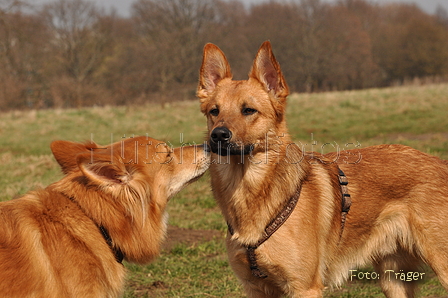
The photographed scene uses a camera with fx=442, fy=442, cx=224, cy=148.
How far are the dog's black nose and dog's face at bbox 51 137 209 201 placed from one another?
48cm

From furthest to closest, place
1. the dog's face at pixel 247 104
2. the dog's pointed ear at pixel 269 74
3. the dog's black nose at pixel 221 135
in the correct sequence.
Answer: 1. the dog's pointed ear at pixel 269 74
2. the dog's face at pixel 247 104
3. the dog's black nose at pixel 221 135

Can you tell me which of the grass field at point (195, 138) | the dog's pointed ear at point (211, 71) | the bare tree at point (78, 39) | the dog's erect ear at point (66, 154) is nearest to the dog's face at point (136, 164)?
the dog's erect ear at point (66, 154)

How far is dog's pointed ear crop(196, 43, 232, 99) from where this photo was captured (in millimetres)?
4281

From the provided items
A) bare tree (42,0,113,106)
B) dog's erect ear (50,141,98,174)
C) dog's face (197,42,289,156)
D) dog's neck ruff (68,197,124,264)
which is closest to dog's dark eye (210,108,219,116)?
dog's face (197,42,289,156)

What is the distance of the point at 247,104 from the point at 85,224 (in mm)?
1754

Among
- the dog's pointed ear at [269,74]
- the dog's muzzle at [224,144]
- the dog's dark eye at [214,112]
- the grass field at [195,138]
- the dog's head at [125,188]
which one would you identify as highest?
the dog's pointed ear at [269,74]

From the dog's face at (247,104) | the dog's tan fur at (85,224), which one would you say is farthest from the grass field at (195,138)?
the dog's tan fur at (85,224)

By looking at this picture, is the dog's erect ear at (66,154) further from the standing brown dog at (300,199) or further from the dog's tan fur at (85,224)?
the standing brown dog at (300,199)

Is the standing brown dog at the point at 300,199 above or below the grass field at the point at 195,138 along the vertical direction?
above

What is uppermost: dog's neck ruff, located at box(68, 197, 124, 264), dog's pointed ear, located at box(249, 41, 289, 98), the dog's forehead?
dog's pointed ear, located at box(249, 41, 289, 98)

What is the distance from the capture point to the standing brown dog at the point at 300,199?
12.2ft

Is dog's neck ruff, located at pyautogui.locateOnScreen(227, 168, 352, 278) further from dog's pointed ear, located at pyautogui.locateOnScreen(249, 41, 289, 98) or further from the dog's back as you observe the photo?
the dog's back

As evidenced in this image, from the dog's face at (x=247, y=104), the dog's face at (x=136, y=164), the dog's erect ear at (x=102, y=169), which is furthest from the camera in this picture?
the dog's face at (x=247, y=104)

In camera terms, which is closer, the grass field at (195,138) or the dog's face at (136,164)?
the dog's face at (136,164)
